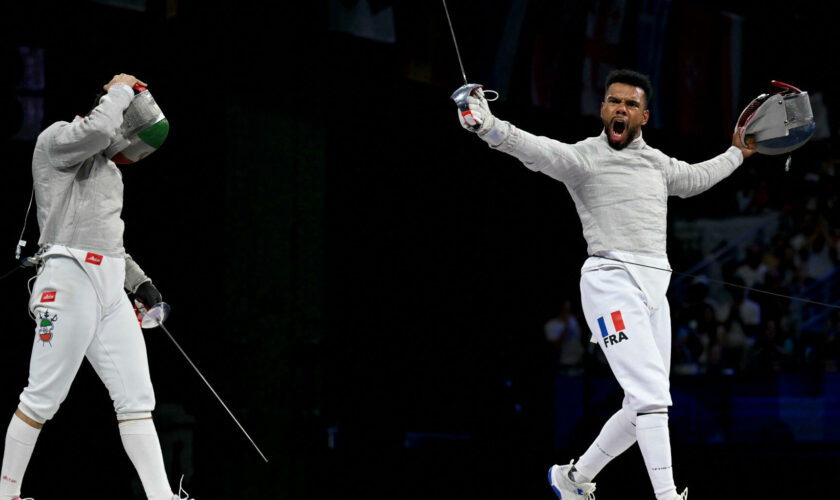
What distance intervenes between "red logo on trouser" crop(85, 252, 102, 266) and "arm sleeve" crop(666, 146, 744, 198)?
179cm

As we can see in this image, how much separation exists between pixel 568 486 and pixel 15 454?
68.9 inches

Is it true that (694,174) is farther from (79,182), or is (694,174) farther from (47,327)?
(47,327)

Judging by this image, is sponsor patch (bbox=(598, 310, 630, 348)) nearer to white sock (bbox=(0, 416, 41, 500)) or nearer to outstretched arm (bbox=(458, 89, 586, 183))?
outstretched arm (bbox=(458, 89, 586, 183))

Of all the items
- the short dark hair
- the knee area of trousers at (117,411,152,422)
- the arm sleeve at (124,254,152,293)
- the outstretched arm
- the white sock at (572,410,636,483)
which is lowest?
the white sock at (572,410,636,483)

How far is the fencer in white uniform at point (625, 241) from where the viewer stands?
2840mm

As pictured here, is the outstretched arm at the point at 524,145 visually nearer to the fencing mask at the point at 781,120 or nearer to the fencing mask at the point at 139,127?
the fencing mask at the point at 781,120

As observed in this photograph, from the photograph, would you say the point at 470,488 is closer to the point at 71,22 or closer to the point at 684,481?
the point at 684,481

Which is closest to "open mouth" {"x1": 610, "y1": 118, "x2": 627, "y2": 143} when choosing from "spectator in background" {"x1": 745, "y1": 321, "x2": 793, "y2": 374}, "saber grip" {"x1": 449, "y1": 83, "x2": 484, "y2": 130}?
"saber grip" {"x1": 449, "y1": 83, "x2": 484, "y2": 130}

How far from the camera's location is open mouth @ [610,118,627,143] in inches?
121

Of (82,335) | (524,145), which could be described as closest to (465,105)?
(524,145)

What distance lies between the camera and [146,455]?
282 centimetres

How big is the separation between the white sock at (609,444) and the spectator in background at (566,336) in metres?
2.90

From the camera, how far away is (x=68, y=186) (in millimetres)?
2797

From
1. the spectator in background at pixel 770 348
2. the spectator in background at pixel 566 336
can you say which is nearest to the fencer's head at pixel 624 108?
the spectator in background at pixel 770 348
